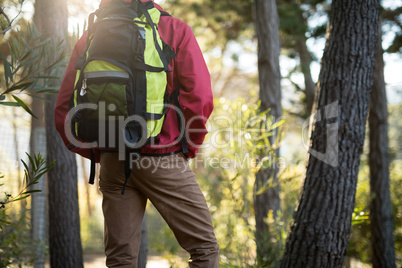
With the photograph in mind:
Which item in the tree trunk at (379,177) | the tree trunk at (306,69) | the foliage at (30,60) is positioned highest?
the tree trunk at (306,69)

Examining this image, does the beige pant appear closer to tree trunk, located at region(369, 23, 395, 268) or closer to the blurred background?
the blurred background

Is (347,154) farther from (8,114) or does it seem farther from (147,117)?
(8,114)

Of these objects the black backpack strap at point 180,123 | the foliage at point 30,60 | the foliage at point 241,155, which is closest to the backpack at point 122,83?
the black backpack strap at point 180,123

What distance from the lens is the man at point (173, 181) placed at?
5.41ft

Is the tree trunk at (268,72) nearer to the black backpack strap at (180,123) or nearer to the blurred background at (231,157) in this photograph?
the blurred background at (231,157)

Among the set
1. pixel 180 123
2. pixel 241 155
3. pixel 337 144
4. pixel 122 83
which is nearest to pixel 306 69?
pixel 241 155

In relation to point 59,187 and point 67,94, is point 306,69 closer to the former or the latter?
point 59,187

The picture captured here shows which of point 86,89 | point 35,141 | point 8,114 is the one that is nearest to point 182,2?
point 8,114

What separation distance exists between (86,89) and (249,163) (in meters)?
2.11

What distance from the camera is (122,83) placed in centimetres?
153

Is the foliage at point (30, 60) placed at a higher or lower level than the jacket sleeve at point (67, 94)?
higher

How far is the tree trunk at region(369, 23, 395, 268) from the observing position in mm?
4113

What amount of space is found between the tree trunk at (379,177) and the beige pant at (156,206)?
3230 mm

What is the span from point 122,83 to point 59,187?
5.94ft
